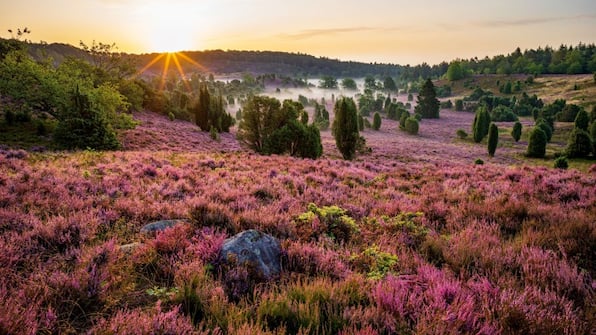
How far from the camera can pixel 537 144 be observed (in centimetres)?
5078

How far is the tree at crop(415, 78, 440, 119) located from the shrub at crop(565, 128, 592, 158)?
255ft

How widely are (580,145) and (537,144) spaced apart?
266 inches

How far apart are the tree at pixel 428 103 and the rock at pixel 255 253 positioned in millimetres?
127577

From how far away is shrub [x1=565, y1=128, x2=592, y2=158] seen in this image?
43781 mm

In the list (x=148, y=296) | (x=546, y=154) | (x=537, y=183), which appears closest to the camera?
(x=148, y=296)

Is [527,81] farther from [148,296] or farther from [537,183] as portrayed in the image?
[148,296]

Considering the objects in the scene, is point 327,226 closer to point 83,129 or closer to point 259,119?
point 259,119

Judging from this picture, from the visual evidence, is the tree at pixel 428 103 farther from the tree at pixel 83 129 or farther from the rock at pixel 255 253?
the rock at pixel 255 253

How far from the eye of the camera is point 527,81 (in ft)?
534

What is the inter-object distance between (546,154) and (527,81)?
142554mm

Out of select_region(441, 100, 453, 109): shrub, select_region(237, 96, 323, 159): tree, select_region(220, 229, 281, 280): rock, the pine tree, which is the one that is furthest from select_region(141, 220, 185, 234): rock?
select_region(441, 100, 453, 109): shrub

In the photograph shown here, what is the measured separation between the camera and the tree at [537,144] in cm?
5034

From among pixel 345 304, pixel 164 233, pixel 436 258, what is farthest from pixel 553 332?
pixel 164 233

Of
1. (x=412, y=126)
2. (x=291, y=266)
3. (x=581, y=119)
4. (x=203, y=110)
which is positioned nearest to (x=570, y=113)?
(x=581, y=119)
